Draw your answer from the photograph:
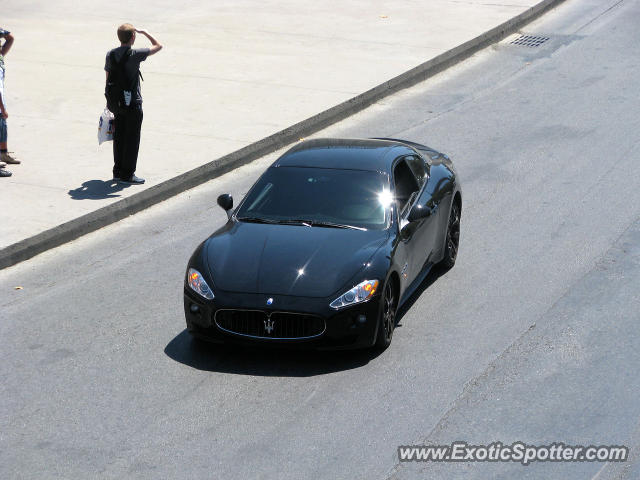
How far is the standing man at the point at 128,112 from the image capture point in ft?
41.6

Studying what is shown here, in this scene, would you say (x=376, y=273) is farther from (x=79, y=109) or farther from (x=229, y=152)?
(x=79, y=109)

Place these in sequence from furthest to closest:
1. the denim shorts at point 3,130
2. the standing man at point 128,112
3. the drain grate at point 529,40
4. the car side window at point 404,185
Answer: the drain grate at point 529,40 < the denim shorts at point 3,130 < the standing man at point 128,112 < the car side window at point 404,185

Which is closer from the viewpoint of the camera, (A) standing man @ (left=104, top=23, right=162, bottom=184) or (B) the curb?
(B) the curb

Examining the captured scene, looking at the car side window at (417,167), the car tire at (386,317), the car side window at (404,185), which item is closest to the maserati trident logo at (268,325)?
the car tire at (386,317)

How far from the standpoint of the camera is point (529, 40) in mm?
21219

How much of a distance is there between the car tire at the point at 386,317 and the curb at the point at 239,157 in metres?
4.38

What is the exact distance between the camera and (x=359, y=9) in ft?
77.5

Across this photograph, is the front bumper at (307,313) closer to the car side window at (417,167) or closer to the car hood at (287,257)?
the car hood at (287,257)

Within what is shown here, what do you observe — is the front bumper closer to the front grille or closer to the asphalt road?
the front grille

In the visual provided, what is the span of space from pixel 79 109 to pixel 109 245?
203 inches

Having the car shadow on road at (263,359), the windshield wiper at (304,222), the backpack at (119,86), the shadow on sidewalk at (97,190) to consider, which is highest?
the backpack at (119,86)

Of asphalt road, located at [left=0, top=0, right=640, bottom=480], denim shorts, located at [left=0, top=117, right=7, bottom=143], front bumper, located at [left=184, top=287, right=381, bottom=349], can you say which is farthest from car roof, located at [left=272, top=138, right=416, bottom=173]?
denim shorts, located at [left=0, top=117, right=7, bottom=143]

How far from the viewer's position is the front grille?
845cm

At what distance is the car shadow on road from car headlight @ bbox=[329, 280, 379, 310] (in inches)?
21.3
